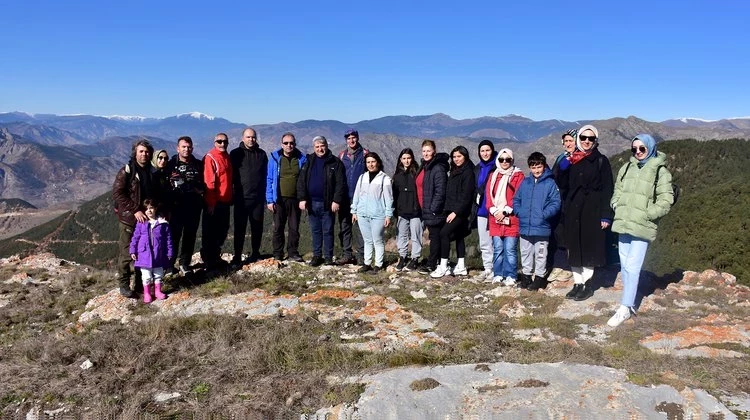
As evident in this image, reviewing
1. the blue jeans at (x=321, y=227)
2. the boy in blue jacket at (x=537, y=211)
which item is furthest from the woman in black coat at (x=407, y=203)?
the boy in blue jacket at (x=537, y=211)

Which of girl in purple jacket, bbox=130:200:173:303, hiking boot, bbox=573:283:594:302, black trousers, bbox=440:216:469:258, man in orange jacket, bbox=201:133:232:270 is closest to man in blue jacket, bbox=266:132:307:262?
man in orange jacket, bbox=201:133:232:270

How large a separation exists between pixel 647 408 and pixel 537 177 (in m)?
5.04

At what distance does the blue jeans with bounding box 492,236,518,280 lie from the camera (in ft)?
30.8

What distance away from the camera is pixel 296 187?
35.1 feet

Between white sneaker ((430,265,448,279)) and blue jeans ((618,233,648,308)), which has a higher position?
blue jeans ((618,233,648,308))

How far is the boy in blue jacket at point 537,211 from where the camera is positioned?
27.8 feet

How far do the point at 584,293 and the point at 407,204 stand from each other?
162 inches

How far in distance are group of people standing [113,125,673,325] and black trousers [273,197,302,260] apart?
3cm

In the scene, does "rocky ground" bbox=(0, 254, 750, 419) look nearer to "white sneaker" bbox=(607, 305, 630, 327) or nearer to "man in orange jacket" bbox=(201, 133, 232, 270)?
"white sneaker" bbox=(607, 305, 630, 327)

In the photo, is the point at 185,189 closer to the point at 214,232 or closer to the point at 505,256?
the point at 214,232

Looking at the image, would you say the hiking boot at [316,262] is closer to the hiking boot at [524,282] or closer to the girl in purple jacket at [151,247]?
the girl in purple jacket at [151,247]

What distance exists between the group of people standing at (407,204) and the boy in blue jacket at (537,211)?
21 mm

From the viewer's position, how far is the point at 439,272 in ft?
34.3

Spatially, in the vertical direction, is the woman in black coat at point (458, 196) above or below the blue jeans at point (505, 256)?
above
